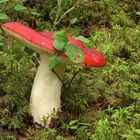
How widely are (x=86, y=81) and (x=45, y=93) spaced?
51 cm

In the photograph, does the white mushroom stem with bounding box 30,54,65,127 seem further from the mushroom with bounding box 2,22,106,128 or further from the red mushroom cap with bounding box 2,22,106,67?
the red mushroom cap with bounding box 2,22,106,67

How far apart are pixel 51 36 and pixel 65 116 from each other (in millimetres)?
524

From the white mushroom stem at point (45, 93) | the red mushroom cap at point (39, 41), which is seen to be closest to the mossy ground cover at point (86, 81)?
the white mushroom stem at point (45, 93)

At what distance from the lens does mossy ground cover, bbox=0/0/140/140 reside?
96.8 inches

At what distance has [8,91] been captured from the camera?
2627 mm

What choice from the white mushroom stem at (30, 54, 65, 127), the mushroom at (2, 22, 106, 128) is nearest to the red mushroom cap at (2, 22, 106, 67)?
the mushroom at (2, 22, 106, 128)

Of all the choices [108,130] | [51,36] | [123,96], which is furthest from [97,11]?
[108,130]

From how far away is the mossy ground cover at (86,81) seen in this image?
8.07 feet

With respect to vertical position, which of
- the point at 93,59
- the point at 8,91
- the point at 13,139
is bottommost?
the point at 13,139

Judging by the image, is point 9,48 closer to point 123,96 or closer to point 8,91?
point 8,91

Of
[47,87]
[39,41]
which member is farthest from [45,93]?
[39,41]

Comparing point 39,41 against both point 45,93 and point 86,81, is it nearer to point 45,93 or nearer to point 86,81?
point 45,93

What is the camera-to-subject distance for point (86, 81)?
2.97 m

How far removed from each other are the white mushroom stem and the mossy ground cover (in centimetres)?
5
